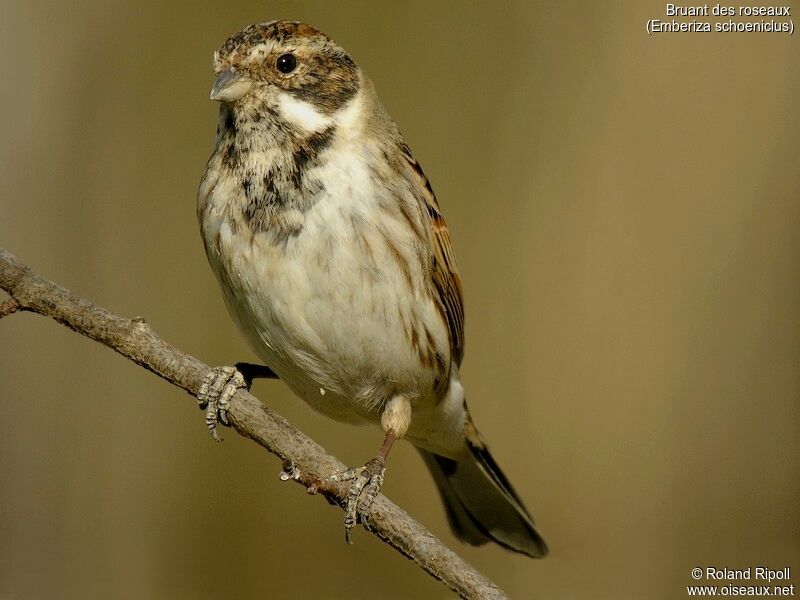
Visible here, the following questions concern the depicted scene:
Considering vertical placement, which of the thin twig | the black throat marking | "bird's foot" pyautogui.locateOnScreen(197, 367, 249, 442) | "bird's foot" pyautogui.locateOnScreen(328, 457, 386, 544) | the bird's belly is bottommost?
"bird's foot" pyautogui.locateOnScreen(328, 457, 386, 544)

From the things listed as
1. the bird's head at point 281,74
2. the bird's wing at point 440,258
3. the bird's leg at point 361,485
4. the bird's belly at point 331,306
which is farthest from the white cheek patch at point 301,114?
the bird's leg at point 361,485

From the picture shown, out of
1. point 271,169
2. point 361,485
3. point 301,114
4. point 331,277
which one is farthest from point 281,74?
point 361,485

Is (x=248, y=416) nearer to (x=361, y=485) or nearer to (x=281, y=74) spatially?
(x=361, y=485)

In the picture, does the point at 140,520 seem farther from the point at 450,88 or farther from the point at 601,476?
the point at 450,88

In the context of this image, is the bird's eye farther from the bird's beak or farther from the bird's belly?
the bird's belly

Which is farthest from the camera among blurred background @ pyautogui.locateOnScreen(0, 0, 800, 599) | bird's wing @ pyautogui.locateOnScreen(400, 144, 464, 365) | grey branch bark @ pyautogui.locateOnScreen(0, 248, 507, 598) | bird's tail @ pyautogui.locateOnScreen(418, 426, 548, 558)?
blurred background @ pyautogui.locateOnScreen(0, 0, 800, 599)

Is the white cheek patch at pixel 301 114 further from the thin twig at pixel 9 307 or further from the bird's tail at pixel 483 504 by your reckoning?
the bird's tail at pixel 483 504

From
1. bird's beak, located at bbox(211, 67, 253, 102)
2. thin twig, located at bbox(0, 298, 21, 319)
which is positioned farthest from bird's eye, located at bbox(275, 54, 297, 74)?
thin twig, located at bbox(0, 298, 21, 319)

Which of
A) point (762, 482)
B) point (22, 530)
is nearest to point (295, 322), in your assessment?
point (22, 530)
